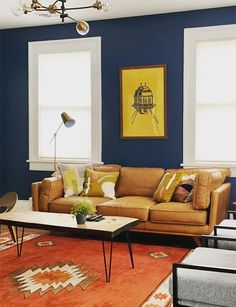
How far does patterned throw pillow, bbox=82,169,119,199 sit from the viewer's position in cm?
592

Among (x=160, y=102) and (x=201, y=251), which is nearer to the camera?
(x=201, y=251)

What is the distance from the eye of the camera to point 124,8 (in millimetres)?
5887

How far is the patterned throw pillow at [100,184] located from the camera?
5.92 metres

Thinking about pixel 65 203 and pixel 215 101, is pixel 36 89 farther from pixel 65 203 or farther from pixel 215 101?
pixel 215 101

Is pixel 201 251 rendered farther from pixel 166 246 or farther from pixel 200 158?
pixel 200 158

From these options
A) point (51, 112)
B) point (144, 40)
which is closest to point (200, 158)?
point (144, 40)

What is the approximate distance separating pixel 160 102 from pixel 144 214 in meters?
1.64

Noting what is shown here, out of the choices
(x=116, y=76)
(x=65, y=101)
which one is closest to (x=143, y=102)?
(x=116, y=76)

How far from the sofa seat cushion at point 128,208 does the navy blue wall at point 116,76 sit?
0.92 meters

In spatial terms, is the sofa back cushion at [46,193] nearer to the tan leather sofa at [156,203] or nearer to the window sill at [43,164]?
the tan leather sofa at [156,203]

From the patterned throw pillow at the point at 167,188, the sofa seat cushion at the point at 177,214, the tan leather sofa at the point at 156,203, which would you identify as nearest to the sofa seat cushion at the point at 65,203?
the tan leather sofa at the point at 156,203

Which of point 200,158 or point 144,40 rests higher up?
point 144,40

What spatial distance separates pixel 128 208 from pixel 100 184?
782 mm

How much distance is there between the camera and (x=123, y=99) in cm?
635
